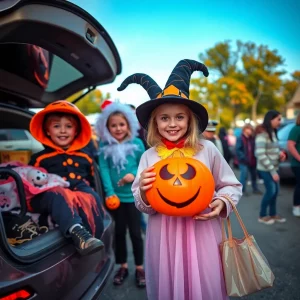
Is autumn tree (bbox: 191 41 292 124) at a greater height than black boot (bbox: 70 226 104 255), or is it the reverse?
autumn tree (bbox: 191 41 292 124)

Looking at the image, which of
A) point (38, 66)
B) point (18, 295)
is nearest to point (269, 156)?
point (38, 66)

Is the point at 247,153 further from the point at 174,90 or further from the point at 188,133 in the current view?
the point at 174,90

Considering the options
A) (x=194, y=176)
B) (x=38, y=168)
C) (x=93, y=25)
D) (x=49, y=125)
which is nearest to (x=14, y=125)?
(x=49, y=125)

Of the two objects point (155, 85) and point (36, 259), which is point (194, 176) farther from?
point (36, 259)

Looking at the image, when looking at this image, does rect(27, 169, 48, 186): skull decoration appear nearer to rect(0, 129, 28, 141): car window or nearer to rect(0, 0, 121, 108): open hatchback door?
rect(0, 0, 121, 108): open hatchback door

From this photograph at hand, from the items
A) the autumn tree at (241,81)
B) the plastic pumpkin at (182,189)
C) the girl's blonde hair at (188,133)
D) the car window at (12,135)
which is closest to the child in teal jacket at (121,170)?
the girl's blonde hair at (188,133)

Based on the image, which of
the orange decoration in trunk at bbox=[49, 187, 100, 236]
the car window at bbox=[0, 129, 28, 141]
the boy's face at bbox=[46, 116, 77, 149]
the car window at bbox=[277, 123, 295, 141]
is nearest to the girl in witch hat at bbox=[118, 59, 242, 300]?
the orange decoration in trunk at bbox=[49, 187, 100, 236]

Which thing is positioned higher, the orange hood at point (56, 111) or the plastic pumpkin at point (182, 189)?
the orange hood at point (56, 111)

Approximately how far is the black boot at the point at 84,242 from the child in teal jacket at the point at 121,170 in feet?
2.68

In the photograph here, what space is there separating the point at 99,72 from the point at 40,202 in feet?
4.50

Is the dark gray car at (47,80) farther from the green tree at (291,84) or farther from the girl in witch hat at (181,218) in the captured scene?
the green tree at (291,84)

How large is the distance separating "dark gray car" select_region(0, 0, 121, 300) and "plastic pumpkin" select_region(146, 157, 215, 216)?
2.71 ft

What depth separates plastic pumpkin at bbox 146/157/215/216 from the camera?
4.87 ft

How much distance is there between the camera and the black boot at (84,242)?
1.84 metres
